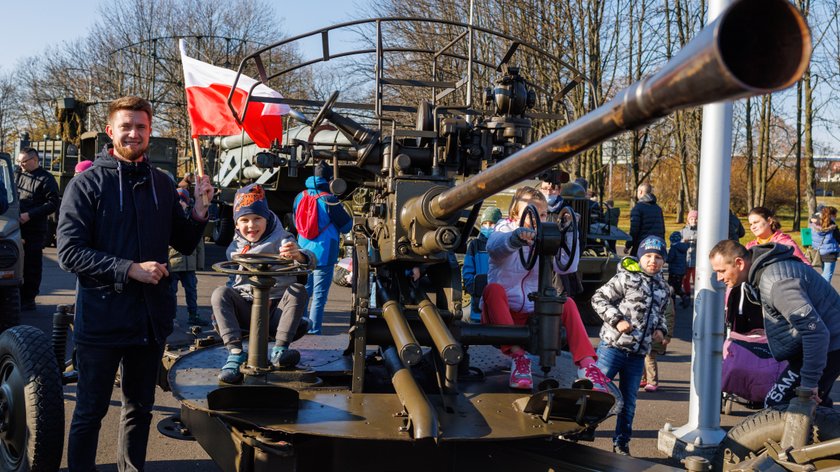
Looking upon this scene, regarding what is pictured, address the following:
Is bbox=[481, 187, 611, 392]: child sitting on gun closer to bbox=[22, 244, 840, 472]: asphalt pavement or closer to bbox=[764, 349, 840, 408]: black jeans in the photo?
bbox=[764, 349, 840, 408]: black jeans

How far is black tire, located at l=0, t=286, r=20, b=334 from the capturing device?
881cm

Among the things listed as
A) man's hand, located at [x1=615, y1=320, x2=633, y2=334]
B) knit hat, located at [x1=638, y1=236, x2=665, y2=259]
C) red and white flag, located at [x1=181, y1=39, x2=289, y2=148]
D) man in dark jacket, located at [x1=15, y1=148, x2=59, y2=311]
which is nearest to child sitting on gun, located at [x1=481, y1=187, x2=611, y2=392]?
man's hand, located at [x1=615, y1=320, x2=633, y2=334]

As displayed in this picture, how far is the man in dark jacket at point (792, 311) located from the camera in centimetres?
489

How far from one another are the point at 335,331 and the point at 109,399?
5838 mm

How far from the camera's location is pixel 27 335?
4805 mm

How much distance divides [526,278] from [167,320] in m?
2.21

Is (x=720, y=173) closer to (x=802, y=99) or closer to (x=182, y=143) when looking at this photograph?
(x=802, y=99)

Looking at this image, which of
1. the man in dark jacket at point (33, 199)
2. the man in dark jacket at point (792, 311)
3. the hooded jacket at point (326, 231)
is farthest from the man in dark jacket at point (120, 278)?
the man in dark jacket at point (33, 199)

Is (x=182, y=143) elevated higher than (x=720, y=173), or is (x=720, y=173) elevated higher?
(x=182, y=143)

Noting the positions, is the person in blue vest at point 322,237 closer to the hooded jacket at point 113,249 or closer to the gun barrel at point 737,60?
the hooded jacket at point 113,249

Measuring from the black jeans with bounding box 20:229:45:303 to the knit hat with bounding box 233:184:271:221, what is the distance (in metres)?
6.49

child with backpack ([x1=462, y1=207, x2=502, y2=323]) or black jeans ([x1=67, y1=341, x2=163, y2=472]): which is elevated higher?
child with backpack ([x1=462, y1=207, x2=502, y2=323])

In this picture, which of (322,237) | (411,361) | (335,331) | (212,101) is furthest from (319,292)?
(411,361)

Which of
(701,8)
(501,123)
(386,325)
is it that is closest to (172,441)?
(386,325)
